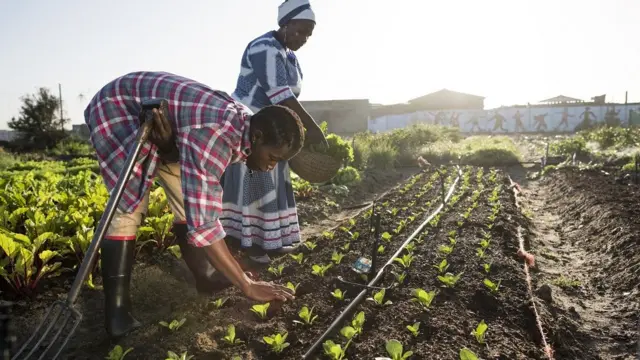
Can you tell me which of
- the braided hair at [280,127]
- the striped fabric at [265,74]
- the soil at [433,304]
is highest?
the striped fabric at [265,74]

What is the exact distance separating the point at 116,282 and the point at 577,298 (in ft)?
10.5

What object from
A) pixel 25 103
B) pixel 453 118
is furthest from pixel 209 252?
pixel 453 118

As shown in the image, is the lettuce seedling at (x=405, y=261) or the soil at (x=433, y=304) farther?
the lettuce seedling at (x=405, y=261)

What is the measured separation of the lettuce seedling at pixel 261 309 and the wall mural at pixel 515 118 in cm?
2770

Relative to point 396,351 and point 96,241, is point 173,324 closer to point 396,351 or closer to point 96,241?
point 96,241

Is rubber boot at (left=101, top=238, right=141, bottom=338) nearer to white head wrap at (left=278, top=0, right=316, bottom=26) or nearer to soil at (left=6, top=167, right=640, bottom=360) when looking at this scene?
soil at (left=6, top=167, right=640, bottom=360)

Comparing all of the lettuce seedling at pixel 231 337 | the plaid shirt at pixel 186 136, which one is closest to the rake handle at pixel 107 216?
the plaid shirt at pixel 186 136

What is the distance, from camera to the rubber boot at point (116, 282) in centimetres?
221

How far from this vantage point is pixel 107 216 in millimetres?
1831

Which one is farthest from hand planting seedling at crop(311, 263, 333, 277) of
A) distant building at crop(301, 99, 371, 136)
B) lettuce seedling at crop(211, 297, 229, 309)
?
distant building at crop(301, 99, 371, 136)

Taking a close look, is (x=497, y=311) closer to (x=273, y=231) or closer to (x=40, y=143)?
(x=273, y=231)

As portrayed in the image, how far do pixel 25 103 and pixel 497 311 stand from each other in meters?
23.3

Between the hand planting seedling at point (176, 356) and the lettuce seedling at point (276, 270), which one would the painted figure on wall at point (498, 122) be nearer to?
the lettuce seedling at point (276, 270)

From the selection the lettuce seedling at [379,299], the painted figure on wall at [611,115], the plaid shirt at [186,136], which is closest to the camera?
the plaid shirt at [186,136]
